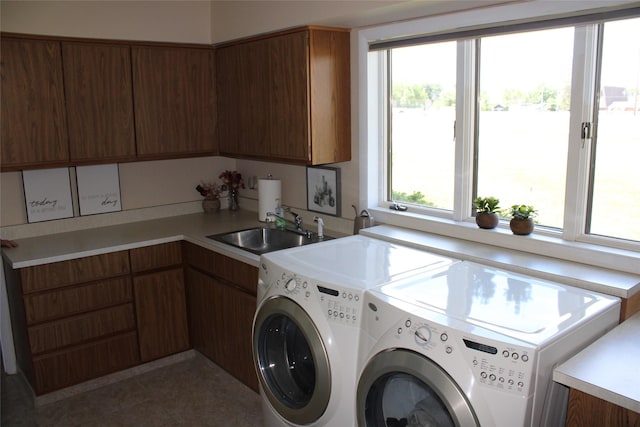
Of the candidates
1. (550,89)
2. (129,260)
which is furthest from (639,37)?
(129,260)

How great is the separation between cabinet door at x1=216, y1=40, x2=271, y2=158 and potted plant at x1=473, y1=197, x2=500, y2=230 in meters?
1.36

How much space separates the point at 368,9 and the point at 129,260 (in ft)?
6.56

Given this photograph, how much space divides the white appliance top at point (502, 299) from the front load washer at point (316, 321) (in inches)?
5.3

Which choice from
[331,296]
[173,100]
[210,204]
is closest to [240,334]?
[331,296]

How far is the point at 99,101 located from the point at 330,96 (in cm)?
144

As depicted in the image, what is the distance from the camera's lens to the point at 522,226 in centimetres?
264

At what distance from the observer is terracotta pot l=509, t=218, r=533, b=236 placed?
2.64m

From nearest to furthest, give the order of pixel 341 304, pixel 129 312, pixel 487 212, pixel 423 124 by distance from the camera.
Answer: pixel 341 304, pixel 487 212, pixel 423 124, pixel 129 312

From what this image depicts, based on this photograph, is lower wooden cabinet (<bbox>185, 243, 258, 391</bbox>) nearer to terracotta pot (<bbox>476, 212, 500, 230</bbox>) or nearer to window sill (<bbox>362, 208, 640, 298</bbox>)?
window sill (<bbox>362, 208, 640, 298</bbox>)

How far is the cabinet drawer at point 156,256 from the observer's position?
343 cm

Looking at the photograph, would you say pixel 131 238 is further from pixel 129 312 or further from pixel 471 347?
pixel 471 347

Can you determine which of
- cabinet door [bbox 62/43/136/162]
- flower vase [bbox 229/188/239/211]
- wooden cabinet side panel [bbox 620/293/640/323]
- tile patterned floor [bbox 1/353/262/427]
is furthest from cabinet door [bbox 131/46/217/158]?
wooden cabinet side panel [bbox 620/293/640/323]

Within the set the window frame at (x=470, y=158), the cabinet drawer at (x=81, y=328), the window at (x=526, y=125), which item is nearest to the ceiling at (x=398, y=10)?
the window frame at (x=470, y=158)

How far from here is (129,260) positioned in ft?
11.1
